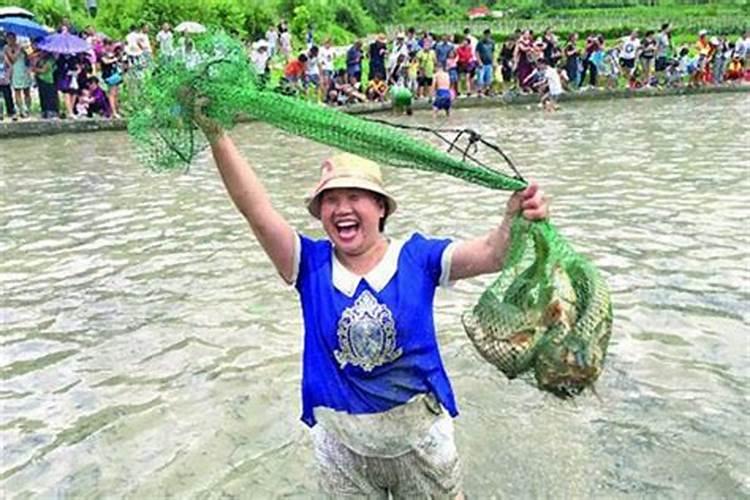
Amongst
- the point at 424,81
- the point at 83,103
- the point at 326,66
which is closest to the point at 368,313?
the point at 83,103

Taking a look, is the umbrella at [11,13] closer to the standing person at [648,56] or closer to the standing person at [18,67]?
the standing person at [18,67]

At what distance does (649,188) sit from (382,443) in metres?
9.68

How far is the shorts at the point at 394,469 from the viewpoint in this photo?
3.25 m

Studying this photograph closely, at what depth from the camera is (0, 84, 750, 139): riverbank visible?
1817 cm

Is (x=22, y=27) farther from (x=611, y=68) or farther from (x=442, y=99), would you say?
(x=611, y=68)

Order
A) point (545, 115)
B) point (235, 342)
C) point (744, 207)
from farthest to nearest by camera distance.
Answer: point (545, 115) → point (744, 207) → point (235, 342)

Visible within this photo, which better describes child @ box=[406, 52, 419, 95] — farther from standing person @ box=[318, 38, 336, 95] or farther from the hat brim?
the hat brim

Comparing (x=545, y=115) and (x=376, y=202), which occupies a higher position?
(x=376, y=202)

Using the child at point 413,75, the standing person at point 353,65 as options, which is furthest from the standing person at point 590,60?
the standing person at point 353,65

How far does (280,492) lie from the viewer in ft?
15.4

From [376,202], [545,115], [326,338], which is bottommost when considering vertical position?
[545,115]

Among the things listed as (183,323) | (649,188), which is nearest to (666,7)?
(649,188)

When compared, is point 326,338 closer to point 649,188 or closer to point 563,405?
point 563,405

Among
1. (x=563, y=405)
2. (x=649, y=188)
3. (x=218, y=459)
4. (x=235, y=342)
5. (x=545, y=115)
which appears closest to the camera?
(x=218, y=459)
